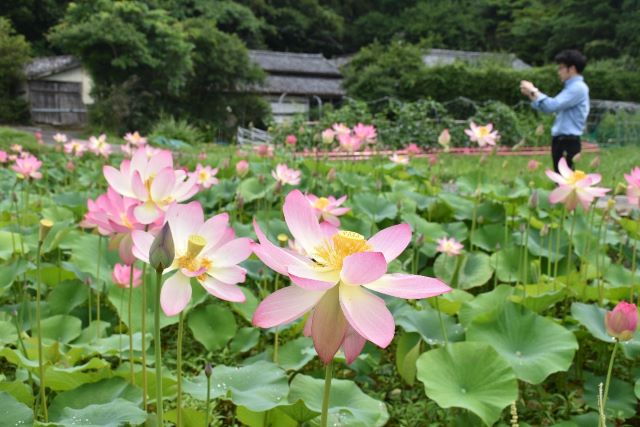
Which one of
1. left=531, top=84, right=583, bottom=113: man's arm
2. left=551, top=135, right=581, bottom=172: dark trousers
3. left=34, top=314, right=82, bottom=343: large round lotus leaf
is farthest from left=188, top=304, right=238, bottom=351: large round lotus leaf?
left=551, top=135, right=581, bottom=172: dark trousers

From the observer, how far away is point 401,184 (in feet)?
8.54

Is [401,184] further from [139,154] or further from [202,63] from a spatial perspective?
[202,63]

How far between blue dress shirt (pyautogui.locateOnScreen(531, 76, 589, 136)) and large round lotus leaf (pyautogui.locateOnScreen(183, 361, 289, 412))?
2.80 metres

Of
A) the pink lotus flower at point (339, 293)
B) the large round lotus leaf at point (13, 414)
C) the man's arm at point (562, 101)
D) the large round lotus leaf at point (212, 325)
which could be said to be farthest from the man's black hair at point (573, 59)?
the large round lotus leaf at point (13, 414)

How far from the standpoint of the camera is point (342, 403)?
0.98 metres

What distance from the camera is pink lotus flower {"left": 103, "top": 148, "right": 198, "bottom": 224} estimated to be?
83 cm

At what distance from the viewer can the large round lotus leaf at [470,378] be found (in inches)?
38.4

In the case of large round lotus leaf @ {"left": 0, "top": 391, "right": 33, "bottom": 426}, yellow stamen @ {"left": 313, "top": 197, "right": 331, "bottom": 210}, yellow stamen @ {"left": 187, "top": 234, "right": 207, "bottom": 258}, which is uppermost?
yellow stamen @ {"left": 187, "top": 234, "right": 207, "bottom": 258}

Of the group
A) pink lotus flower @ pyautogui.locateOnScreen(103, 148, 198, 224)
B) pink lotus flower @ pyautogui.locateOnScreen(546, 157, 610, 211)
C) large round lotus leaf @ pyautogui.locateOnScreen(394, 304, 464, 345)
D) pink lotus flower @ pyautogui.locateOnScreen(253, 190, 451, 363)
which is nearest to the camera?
pink lotus flower @ pyautogui.locateOnScreen(253, 190, 451, 363)

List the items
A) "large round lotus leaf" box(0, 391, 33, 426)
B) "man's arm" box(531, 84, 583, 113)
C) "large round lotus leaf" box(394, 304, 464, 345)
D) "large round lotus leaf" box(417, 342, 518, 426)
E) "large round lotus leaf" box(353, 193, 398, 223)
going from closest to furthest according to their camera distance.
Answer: "large round lotus leaf" box(0, 391, 33, 426) → "large round lotus leaf" box(417, 342, 518, 426) → "large round lotus leaf" box(394, 304, 464, 345) → "large round lotus leaf" box(353, 193, 398, 223) → "man's arm" box(531, 84, 583, 113)

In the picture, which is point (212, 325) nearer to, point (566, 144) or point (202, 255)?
point (202, 255)

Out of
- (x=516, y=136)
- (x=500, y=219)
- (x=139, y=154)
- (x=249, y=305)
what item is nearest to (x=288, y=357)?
(x=249, y=305)

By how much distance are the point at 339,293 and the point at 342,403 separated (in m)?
0.54

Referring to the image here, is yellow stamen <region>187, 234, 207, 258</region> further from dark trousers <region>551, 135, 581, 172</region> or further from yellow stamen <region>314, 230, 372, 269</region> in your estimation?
dark trousers <region>551, 135, 581, 172</region>
